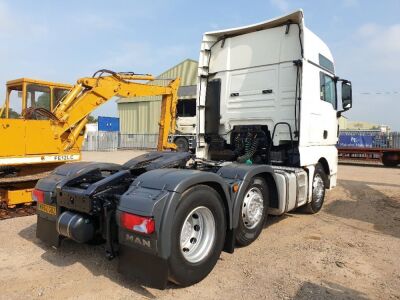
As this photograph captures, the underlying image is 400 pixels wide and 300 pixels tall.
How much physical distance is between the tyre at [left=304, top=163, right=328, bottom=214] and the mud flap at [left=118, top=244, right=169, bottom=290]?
419cm

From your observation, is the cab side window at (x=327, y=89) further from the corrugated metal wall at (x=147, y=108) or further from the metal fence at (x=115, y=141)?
the corrugated metal wall at (x=147, y=108)

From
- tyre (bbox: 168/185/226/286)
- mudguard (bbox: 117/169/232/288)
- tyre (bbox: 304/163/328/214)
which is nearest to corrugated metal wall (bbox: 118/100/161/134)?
tyre (bbox: 304/163/328/214)

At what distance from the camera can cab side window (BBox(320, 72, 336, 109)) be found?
6934mm

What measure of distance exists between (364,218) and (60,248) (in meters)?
5.30

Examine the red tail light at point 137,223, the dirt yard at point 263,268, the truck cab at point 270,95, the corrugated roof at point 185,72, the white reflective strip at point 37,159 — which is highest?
the corrugated roof at point 185,72

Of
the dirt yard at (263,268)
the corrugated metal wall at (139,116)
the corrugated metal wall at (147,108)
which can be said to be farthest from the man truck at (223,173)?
the corrugated metal wall at (139,116)

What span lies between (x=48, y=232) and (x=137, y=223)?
186 centimetres

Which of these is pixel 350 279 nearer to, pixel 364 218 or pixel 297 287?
pixel 297 287

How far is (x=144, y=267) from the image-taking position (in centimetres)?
344

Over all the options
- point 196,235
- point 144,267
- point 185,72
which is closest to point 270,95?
point 196,235

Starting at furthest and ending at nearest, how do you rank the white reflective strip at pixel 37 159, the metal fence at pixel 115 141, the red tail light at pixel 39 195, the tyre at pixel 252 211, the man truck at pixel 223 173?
1. the metal fence at pixel 115 141
2. the white reflective strip at pixel 37 159
3. the tyre at pixel 252 211
4. the red tail light at pixel 39 195
5. the man truck at pixel 223 173

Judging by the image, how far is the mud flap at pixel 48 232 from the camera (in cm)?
447

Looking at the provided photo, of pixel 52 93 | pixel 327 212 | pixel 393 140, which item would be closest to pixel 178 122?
pixel 393 140

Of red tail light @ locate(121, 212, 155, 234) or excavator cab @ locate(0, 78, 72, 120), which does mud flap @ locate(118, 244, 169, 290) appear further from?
excavator cab @ locate(0, 78, 72, 120)
